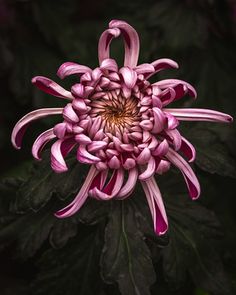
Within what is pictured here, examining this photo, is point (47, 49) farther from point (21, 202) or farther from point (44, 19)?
point (21, 202)

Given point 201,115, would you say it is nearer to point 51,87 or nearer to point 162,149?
point 162,149

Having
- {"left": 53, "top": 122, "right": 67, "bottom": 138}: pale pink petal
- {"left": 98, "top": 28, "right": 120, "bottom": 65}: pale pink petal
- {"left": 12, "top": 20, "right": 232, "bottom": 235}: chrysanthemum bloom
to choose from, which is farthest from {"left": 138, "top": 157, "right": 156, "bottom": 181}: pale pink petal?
{"left": 98, "top": 28, "right": 120, "bottom": 65}: pale pink petal

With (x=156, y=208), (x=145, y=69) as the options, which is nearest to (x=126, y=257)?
(x=156, y=208)

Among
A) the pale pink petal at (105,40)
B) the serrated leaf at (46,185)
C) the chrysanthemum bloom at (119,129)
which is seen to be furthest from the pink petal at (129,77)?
the serrated leaf at (46,185)

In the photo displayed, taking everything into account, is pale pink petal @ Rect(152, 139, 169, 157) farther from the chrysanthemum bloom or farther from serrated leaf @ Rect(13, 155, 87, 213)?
serrated leaf @ Rect(13, 155, 87, 213)

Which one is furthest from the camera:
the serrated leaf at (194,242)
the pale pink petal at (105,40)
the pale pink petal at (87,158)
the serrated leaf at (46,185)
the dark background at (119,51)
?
the dark background at (119,51)

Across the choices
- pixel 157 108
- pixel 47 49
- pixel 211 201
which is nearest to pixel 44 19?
pixel 47 49

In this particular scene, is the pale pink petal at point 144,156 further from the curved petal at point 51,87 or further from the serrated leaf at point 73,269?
the serrated leaf at point 73,269
